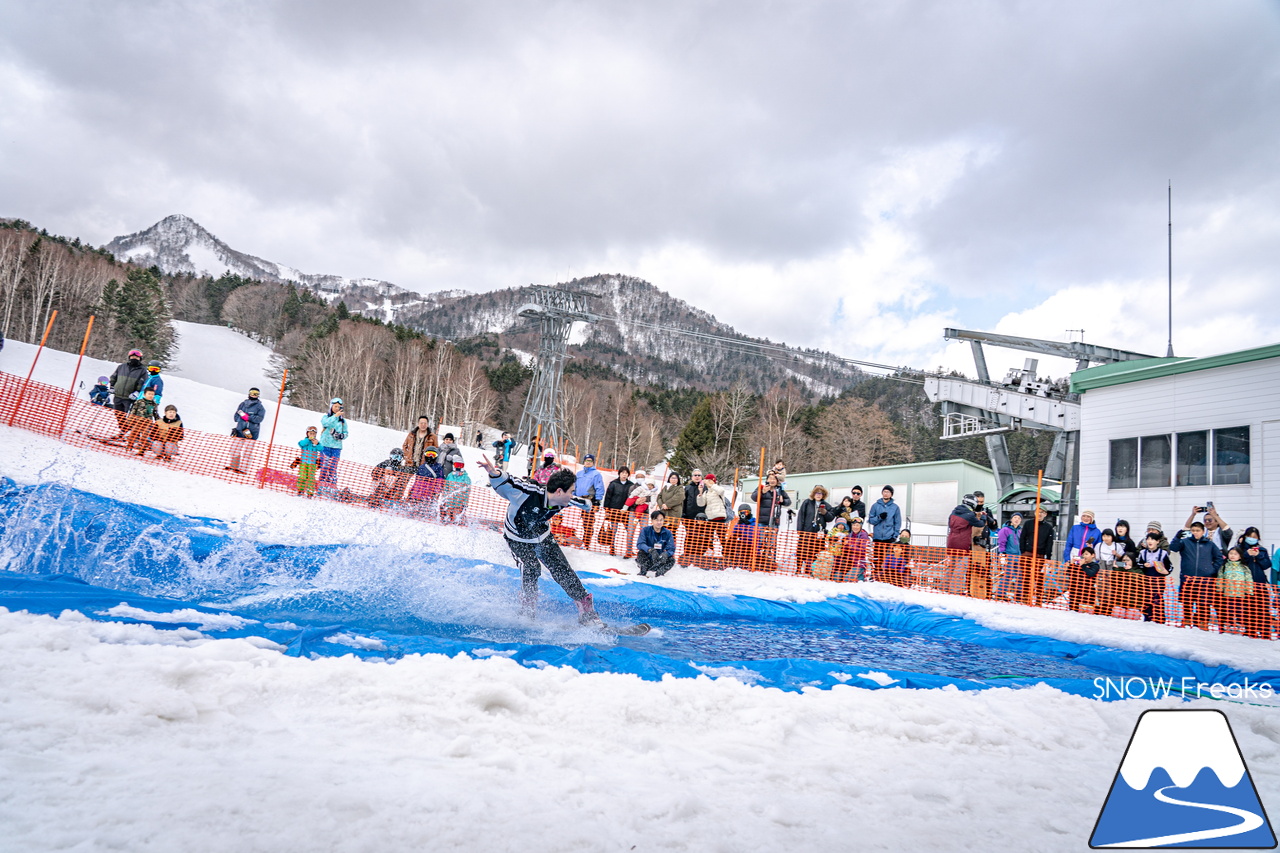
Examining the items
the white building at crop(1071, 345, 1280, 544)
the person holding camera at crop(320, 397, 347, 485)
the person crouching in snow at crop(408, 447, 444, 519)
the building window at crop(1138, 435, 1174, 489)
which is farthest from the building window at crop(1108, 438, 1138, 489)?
the person holding camera at crop(320, 397, 347, 485)

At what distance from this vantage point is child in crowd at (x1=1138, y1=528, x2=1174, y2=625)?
943cm

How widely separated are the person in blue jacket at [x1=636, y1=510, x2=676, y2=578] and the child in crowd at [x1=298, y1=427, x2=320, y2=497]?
6040mm

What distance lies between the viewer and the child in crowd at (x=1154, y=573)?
9430 millimetres

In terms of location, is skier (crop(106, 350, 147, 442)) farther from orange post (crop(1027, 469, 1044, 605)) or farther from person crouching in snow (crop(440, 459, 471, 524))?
orange post (crop(1027, 469, 1044, 605))

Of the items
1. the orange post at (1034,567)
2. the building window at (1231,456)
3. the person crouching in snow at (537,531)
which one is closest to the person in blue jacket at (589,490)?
the person crouching in snow at (537,531)

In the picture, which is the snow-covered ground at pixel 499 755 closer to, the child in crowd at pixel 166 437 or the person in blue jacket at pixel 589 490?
the person in blue jacket at pixel 589 490

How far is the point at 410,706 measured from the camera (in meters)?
3.27

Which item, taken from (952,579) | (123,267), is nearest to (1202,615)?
(952,579)

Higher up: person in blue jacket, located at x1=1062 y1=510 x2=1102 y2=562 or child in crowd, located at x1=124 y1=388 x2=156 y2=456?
person in blue jacket, located at x1=1062 y1=510 x2=1102 y2=562

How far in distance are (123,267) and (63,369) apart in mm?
44021

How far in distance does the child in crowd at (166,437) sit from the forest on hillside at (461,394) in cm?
3241

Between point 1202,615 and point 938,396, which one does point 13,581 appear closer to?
point 1202,615

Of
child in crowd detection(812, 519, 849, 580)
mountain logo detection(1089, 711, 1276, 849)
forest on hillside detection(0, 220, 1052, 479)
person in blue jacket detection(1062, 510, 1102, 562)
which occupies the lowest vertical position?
mountain logo detection(1089, 711, 1276, 849)

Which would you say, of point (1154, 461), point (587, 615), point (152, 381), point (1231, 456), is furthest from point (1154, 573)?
point (152, 381)
